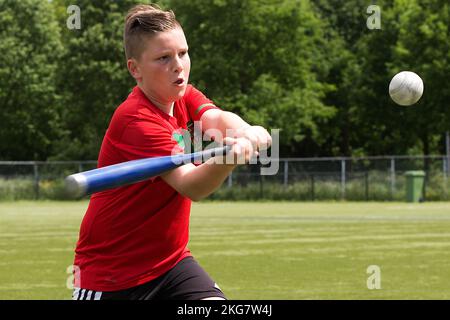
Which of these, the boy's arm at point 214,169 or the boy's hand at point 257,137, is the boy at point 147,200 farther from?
the boy's hand at point 257,137

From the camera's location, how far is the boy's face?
18.7 feet

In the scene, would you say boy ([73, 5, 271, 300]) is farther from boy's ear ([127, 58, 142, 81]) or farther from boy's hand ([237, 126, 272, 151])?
boy's hand ([237, 126, 272, 151])

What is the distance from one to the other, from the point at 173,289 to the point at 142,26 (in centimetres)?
160

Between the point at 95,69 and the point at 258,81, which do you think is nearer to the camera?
the point at 95,69

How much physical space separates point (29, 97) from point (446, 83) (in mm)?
29722

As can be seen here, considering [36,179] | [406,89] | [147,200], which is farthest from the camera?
[36,179]

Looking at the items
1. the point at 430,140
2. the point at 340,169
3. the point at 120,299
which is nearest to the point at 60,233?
the point at 120,299

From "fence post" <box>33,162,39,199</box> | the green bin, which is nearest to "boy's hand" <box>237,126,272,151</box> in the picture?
the green bin

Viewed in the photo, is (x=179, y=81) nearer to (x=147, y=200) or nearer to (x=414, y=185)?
(x=147, y=200)

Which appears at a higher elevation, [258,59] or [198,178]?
[258,59]

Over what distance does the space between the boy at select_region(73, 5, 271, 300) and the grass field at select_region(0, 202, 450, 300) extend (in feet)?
23.3

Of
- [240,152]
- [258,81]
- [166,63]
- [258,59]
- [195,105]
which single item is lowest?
[240,152]

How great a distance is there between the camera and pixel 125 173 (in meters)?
5.11

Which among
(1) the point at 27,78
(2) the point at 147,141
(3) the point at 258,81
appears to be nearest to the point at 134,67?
(2) the point at 147,141
